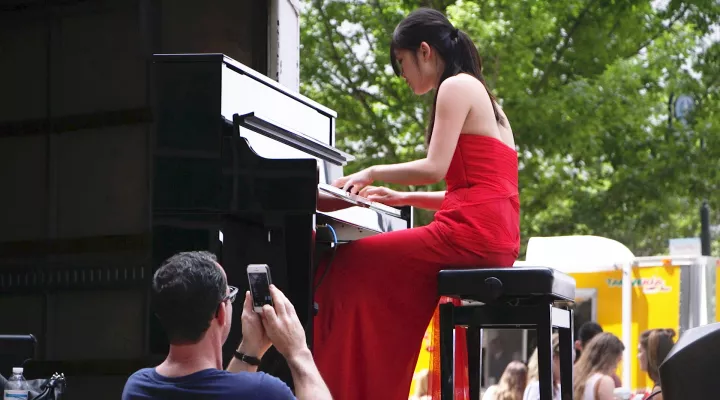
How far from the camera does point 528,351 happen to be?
35.7ft

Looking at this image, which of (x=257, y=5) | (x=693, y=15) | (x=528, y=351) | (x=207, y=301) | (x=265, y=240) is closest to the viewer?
(x=207, y=301)

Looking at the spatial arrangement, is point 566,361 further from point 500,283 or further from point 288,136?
point 288,136

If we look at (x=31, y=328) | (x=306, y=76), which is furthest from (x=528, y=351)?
(x=31, y=328)

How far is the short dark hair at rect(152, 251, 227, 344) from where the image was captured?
2316 mm

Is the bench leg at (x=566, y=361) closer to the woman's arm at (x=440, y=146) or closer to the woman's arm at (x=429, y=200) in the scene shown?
the woman's arm at (x=429, y=200)

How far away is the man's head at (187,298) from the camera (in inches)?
91.2

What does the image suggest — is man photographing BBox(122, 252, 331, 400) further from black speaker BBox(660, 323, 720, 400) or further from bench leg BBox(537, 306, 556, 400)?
bench leg BBox(537, 306, 556, 400)

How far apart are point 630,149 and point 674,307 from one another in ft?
10.2

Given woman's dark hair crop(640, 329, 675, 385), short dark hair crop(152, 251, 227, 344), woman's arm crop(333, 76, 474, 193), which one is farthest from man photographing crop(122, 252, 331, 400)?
woman's dark hair crop(640, 329, 675, 385)

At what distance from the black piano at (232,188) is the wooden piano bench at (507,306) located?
0.45 m

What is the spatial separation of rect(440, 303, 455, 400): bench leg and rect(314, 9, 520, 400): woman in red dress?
2.0 inches

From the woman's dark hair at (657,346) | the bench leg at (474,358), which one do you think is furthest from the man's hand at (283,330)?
the woman's dark hair at (657,346)

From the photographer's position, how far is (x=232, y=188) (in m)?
3.33

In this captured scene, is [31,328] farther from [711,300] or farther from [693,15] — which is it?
[693,15]
